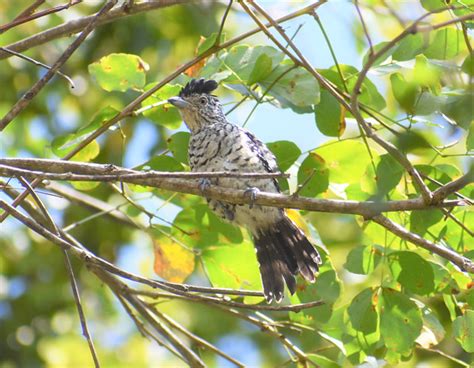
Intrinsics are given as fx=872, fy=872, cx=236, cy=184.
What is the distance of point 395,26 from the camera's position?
18.3ft

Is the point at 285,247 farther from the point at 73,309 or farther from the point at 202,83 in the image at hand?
the point at 73,309

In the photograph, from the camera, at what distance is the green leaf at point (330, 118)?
339 centimetres

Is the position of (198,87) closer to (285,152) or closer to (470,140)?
(285,152)

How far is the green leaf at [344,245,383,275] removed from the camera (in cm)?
332

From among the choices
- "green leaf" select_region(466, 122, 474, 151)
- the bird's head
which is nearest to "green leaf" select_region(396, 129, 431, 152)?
"green leaf" select_region(466, 122, 474, 151)

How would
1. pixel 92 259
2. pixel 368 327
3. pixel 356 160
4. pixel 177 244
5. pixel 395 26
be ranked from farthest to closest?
pixel 395 26
pixel 177 244
pixel 356 160
pixel 368 327
pixel 92 259

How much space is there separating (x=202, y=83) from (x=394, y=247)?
4.50 ft

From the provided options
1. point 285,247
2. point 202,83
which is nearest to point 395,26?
point 202,83

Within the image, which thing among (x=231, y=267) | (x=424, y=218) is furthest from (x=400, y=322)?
(x=231, y=267)

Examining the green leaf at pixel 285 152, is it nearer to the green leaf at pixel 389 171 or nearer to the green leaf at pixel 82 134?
the green leaf at pixel 389 171

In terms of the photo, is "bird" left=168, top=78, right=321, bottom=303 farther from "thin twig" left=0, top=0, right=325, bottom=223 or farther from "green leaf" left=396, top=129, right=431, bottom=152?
"green leaf" left=396, top=129, right=431, bottom=152

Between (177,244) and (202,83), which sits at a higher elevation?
(202,83)

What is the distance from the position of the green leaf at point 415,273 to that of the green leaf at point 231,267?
72 centimetres

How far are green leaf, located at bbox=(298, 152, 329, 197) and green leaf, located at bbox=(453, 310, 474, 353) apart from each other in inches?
29.2
